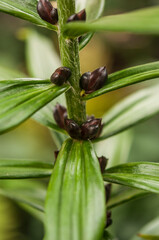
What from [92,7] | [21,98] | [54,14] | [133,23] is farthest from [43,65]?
[133,23]

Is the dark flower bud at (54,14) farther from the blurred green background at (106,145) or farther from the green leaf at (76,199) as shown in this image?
the blurred green background at (106,145)

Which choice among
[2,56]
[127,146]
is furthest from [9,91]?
[2,56]

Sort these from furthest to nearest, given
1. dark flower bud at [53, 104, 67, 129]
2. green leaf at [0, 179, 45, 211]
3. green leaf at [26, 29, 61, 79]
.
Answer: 1. green leaf at [26, 29, 61, 79]
2. green leaf at [0, 179, 45, 211]
3. dark flower bud at [53, 104, 67, 129]

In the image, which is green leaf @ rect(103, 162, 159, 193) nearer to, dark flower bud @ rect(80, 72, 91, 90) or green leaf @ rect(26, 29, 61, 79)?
dark flower bud @ rect(80, 72, 91, 90)

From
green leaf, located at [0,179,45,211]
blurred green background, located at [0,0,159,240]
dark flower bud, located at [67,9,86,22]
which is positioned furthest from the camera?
blurred green background, located at [0,0,159,240]

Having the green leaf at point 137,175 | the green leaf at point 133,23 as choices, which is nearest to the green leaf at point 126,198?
the green leaf at point 137,175

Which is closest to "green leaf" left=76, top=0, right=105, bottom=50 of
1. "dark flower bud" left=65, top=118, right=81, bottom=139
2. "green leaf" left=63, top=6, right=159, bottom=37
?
"dark flower bud" left=65, top=118, right=81, bottom=139
